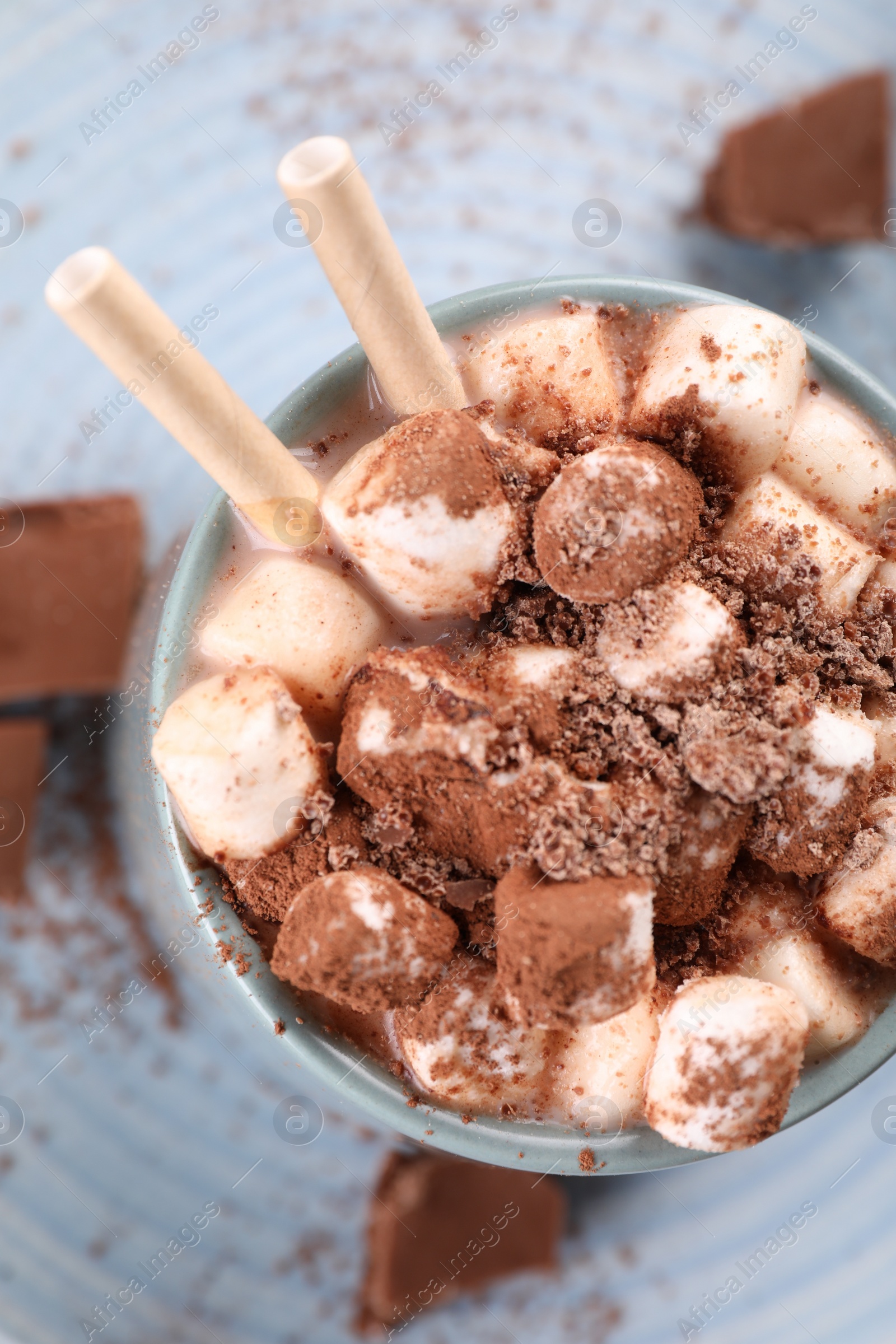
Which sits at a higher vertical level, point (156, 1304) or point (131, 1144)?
point (131, 1144)

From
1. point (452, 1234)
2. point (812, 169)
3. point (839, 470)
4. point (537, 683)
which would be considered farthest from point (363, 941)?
point (812, 169)

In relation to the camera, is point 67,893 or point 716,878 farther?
point 67,893

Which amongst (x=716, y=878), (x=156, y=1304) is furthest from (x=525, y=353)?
(x=156, y=1304)

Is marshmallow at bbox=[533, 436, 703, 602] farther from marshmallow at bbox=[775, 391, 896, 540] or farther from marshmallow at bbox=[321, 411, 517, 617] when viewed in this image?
marshmallow at bbox=[775, 391, 896, 540]

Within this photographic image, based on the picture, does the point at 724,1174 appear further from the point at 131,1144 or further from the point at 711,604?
the point at 711,604

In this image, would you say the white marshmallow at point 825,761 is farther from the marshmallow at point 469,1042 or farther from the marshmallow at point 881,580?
the marshmallow at point 469,1042

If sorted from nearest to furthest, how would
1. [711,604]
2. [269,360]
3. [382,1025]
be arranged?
1. [711,604]
2. [382,1025]
3. [269,360]

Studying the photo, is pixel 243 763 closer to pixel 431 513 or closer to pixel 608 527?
pixel 431 513
